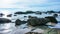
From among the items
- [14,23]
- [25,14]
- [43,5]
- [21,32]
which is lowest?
[21,32]

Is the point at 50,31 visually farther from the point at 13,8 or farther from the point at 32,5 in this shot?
the point at 13,8

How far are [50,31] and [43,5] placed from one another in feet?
1.15

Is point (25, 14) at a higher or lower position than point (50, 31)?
higher

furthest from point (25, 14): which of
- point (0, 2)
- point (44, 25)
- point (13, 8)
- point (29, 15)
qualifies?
point (0, 2)

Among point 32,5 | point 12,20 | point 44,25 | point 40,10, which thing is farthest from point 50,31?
point 12,20

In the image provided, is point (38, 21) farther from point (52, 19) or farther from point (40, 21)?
point (52, 19)

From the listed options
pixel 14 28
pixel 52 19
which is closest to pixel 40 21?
pixel 52 19

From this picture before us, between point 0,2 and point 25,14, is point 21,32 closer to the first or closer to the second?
point 25,14

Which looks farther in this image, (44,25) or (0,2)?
(0,2)

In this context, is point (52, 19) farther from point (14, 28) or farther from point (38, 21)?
point (14, 28)

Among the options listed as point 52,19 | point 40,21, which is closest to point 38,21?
point 40,21

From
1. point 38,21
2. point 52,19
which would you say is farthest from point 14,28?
point 52,19

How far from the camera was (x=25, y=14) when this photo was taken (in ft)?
5.16

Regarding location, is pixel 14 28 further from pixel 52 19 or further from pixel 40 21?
pixel 52 19
